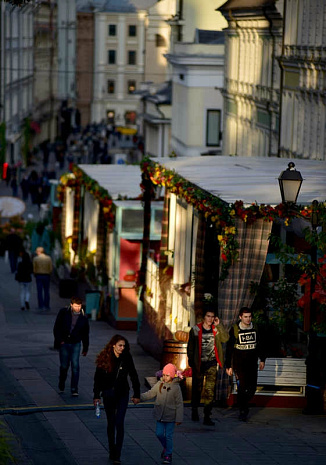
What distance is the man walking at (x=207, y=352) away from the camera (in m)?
15.1

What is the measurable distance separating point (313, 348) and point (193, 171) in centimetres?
504

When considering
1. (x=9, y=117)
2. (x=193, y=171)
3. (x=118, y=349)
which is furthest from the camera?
(x=9, y=117)

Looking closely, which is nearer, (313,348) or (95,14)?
(313,348)

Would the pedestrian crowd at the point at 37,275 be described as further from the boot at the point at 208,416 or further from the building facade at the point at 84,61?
the building facade at the point at 84,61

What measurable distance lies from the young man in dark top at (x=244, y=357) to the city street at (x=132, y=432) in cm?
34

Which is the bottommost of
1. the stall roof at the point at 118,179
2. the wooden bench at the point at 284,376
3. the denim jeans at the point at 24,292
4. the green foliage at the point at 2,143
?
the green foliage at the point at 2,143

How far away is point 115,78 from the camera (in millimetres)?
151875

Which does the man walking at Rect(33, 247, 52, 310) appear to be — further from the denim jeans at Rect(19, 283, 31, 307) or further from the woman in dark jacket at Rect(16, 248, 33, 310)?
the denim jeans at Rect(19, 283, 31, 307)

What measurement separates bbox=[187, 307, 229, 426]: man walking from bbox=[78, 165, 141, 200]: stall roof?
39.9 feet

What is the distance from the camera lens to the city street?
1342 centimetres

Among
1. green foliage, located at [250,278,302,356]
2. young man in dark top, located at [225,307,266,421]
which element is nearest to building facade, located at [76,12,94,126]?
green foliage, located at [250,278,302,356]

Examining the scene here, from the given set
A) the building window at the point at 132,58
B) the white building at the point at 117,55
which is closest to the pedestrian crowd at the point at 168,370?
the white building at the point at 117,55

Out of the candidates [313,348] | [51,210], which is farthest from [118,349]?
[51,210]

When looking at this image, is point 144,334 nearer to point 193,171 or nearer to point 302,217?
point 193,171
